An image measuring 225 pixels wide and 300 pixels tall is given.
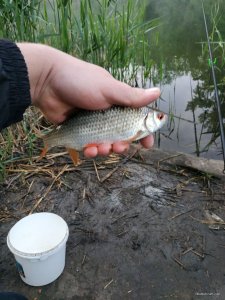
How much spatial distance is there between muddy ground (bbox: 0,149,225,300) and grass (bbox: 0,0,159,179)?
1.31ft

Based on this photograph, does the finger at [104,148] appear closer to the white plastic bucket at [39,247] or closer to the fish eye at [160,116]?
the fish eye at [160,116]

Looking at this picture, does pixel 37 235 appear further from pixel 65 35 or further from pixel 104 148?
pixel 65 35

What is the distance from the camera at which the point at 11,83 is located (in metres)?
1.79

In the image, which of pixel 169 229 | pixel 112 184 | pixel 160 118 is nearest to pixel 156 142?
pixel 112 184

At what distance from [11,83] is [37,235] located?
115 centimetres

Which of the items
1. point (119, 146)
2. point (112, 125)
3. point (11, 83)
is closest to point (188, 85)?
point (119, 146)

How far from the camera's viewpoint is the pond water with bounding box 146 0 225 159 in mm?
4980

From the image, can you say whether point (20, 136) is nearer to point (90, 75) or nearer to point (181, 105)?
point (90, 75)

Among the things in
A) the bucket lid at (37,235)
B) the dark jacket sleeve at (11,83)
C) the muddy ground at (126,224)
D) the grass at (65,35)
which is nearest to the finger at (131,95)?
the dark jacket sleeve at (11,83)

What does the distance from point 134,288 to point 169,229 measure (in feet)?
2.01

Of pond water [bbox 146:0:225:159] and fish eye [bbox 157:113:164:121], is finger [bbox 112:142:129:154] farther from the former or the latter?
pond water [bbox 146:0:225:159]

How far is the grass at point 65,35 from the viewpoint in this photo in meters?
3.61

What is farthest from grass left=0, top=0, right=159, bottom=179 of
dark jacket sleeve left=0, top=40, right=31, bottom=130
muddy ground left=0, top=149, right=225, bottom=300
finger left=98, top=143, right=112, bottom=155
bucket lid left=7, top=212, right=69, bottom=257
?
dark jacket sleeve left=0, top=40, right=31, bottom=130

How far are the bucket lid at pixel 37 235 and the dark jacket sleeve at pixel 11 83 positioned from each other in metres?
0.88
